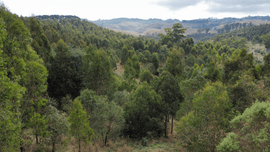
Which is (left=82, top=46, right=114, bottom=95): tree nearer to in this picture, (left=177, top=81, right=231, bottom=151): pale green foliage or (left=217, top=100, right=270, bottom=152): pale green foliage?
(left=177, top=81, right=231, bottom=151): pale green foliage

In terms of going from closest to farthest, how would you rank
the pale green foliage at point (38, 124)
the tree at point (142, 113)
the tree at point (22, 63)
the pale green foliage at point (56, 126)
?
the tree at point (22, 63)
the pale green foliage at point (38, 124)
the pale green foliage at point (56, 126)
the tree at point (142, 113)

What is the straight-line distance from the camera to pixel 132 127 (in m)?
24.0

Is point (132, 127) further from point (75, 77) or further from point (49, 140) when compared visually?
point (75, 77)

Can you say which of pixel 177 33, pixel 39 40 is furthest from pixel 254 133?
pixel 177 33

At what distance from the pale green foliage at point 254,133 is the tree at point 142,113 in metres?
12.5

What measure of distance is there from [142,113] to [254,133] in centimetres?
1452

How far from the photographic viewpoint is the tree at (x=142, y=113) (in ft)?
76.4

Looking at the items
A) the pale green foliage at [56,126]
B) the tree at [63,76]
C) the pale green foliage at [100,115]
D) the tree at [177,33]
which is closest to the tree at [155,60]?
the tree at [63,76]

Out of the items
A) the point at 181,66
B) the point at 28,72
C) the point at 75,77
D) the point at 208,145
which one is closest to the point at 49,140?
the point at 28,72

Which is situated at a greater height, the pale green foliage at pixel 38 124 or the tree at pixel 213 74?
the tree at pixel 213 74

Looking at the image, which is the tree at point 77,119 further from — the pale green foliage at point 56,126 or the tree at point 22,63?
the tree at point 22,63

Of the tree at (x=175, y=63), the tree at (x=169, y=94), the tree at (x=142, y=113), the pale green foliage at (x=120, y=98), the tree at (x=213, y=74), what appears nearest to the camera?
the tree at (x=142, y=113)

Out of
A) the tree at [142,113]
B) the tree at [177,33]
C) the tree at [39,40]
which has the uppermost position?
the tree at [177,33]

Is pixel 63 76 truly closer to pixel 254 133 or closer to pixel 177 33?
pixel 254 133
